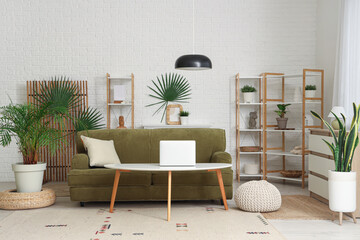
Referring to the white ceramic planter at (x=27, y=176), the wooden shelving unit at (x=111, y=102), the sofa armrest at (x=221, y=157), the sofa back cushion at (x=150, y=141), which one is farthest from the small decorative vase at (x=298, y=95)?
the white ceramic planter at (x=27, y=176)

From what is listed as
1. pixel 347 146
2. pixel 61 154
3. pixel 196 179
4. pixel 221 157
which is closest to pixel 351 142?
pixel 347 146

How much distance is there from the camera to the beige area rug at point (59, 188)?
5.88 m

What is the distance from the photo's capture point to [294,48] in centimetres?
725

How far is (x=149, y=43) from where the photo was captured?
283 inches

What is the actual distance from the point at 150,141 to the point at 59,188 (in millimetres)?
1678

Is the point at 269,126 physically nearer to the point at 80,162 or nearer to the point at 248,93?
the point at 248,93

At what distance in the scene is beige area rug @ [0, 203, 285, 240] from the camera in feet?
12.6

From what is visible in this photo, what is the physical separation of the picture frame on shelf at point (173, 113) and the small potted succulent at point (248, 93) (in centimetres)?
109

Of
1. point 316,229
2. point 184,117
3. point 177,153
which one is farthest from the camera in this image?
point 184,117

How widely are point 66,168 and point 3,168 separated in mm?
1077

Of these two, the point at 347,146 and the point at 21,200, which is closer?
the point at 347,146

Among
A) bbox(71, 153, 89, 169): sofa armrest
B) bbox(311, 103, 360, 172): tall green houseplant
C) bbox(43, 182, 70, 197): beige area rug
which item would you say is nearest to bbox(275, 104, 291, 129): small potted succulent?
bbox(311, 103, 360, 172): tall green houseplant

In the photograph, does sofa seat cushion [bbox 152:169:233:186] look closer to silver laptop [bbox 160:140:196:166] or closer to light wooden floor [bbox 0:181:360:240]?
silver laptop [bbox 160:140:196:166]

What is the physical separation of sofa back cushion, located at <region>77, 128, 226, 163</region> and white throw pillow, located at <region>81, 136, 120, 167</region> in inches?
7.1
